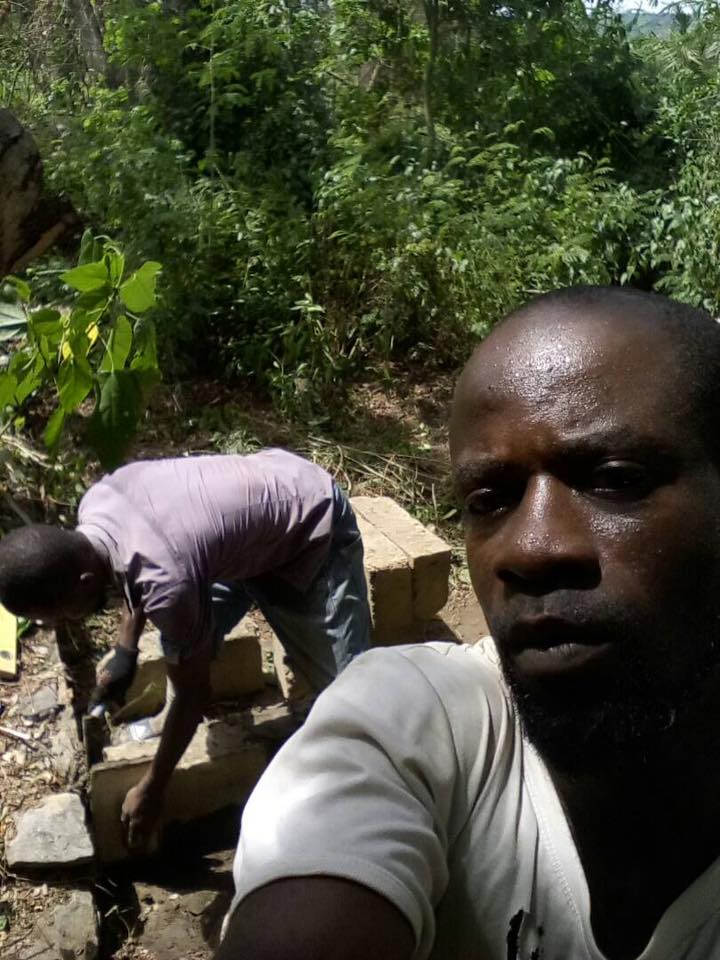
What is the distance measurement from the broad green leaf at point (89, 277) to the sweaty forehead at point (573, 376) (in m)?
2.47

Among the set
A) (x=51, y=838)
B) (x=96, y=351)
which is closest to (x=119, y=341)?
(x=96, y=351)

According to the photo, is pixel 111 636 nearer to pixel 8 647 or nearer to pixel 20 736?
pixel 8 647

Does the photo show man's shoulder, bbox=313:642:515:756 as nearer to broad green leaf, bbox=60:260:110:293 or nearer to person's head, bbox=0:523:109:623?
person's head, bbox=0:523:109:623

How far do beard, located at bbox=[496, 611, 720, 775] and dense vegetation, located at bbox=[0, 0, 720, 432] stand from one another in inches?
195

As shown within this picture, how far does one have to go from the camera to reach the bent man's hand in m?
3.23

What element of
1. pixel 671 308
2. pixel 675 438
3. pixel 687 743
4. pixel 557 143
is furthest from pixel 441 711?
pixel 557 143

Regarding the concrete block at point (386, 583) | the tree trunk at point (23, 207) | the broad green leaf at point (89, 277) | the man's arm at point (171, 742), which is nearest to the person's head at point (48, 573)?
the man's arm at point (171, 742)

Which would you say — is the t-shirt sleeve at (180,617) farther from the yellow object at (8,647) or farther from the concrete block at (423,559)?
the concrete block at (423,559)

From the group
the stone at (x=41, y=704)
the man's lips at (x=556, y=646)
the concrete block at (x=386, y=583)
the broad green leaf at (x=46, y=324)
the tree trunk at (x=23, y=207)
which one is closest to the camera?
the man's lips at (x=556, y=646)

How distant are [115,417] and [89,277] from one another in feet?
1.71

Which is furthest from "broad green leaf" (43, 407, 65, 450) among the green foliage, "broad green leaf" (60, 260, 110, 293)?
"broad green leaf" (60, 260, 110, 293)

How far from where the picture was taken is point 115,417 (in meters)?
3.69

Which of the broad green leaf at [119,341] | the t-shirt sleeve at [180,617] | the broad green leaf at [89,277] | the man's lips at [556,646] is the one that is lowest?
the t-shirt sleeve at [180,617]

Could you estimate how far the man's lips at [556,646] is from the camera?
102cm
